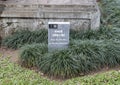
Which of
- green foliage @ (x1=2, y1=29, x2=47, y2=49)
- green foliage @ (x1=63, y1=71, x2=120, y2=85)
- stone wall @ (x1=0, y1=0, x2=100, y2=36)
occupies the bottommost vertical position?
green foliage @ (x1=63, y1=71, x2=120, y2=85)

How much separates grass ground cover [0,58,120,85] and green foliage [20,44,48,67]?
19 cm

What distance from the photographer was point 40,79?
442 centimetres

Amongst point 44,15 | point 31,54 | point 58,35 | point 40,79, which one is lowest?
point 40,79

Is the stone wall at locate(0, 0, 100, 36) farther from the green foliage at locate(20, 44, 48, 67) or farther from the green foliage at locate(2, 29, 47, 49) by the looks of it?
the green foliage at locate(20, 44, 48, 67)

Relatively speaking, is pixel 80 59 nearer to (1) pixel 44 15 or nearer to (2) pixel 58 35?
(2) pixel 58 35

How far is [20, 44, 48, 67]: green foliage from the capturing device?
4.79 meters

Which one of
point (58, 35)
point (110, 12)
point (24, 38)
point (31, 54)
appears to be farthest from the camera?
point (110, 12)

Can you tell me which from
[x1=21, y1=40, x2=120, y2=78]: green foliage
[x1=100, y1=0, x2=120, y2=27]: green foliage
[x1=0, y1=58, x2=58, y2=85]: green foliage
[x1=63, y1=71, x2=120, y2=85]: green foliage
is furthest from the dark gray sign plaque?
[x1=100, y1=0, x2=120, y2=27]: green foliage

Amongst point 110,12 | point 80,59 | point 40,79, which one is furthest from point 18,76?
point 110,12

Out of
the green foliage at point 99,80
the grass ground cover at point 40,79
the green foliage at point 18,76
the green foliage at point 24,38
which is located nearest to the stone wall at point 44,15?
the green foliage at point 24,38

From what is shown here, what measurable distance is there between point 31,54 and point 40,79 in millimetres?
603

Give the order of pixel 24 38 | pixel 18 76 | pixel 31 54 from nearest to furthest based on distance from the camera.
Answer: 1. pixel 18 76
2. pixel 31 54
3. pixel 24 38

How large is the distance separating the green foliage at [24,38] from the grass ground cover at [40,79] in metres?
0.90

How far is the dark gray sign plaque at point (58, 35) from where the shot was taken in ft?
15.2
